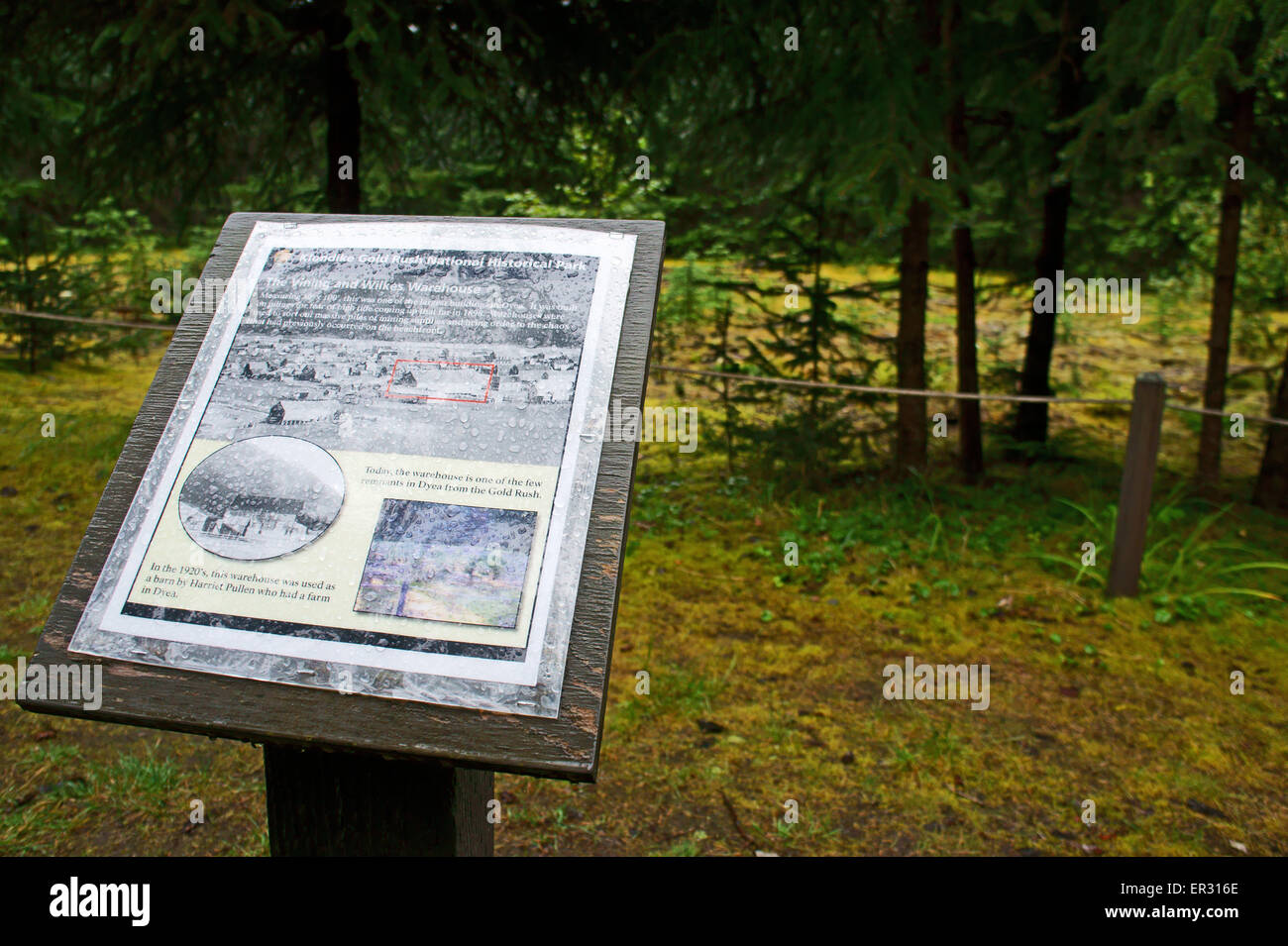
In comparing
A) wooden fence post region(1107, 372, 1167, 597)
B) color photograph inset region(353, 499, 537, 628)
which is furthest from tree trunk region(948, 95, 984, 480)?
color photograph inset region(353, 499, 537, 628)

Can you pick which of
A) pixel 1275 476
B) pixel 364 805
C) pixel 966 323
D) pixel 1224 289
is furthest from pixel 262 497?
pixel 1275 476

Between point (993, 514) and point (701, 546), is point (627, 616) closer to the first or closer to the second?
point (701, 546)

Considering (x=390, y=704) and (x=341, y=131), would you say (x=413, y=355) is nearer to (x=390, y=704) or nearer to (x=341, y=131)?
(x=390, y=704)

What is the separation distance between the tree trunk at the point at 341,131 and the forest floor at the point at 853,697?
8.21 ft

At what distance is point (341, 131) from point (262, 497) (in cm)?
484

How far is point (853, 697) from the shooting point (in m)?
3.50

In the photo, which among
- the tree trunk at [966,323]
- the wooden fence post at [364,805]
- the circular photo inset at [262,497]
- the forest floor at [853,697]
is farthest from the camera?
the tree trunk at [966,323]

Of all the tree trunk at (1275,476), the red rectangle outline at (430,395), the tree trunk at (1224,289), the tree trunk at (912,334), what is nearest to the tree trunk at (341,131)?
the tree trunk at (912,334)

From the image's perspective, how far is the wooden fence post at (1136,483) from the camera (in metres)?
4.02

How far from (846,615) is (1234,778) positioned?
169 cm

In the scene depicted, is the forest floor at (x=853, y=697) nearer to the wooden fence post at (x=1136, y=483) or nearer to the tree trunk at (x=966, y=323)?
the wooden fence post at (x=1136, y=483)
